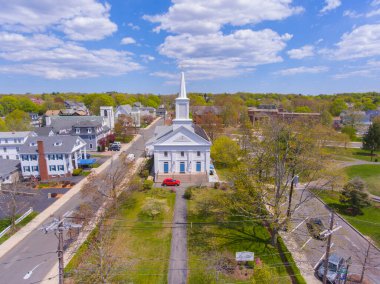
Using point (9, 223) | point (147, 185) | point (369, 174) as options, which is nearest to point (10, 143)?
point (9, 223)

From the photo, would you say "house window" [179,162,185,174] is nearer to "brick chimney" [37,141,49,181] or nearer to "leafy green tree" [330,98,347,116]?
"brick chimney" [37,141,49,181]

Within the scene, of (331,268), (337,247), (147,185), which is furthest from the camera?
(147,185)

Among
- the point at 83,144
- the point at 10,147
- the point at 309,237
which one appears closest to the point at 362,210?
the point at 309,237

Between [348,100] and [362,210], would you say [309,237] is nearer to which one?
[362,210]

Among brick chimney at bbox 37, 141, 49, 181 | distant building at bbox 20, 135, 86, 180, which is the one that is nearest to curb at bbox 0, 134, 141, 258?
distant building at bbox 20, 135, 86, 180

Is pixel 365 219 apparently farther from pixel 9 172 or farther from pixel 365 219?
pixel 9 172

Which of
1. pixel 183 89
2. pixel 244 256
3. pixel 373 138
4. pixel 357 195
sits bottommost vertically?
pixel 244 256

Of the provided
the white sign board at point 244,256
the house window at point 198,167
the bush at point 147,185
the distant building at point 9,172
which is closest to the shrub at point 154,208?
the bush at point 147,185
